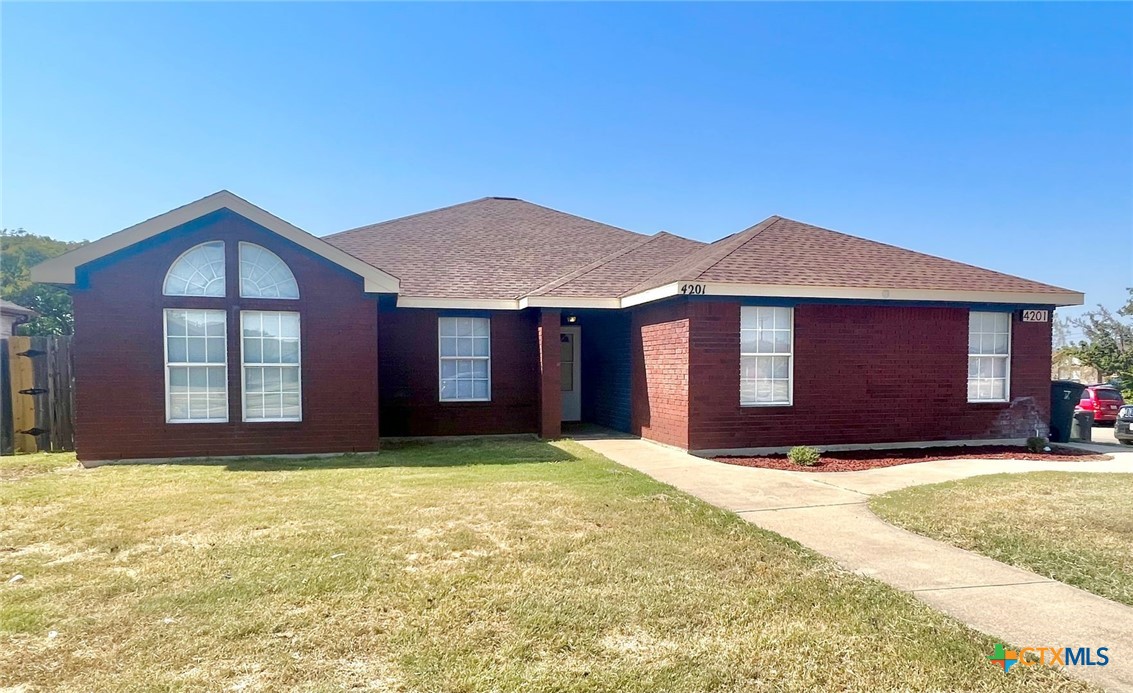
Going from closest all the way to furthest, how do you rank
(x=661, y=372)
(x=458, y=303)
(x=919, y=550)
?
(x=919, y=550), (x=661, y=372), (x=458, y=303)

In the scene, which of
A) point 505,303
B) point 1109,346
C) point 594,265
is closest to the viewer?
point 505,303

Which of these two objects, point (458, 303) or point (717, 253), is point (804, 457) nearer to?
point (717, 253)

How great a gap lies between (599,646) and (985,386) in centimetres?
1186

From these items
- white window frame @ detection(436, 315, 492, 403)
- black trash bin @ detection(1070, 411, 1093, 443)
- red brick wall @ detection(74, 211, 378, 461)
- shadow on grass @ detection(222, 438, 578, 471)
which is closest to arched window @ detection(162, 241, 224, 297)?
red brick wall @ detection(74, 211, 378, 461)

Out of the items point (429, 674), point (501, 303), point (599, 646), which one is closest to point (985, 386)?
point (501, 303)

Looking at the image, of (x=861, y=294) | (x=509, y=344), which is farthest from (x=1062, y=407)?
(x=509, y=344)

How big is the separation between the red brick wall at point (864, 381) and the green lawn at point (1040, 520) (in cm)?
278

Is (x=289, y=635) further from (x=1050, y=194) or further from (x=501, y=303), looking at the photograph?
(x=1050, y=194)

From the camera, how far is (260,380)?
34.9 feet

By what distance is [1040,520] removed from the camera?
6.46 m

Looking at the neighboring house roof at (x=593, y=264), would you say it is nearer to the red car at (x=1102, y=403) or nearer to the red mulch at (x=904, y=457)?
the red mulch at (x=904, y=457)

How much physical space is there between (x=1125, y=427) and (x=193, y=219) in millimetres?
19578

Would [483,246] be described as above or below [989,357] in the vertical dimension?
above

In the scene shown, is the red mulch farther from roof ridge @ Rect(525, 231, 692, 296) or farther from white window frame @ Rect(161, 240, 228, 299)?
white window frame @ Rect(161, 240, 228, 299)
